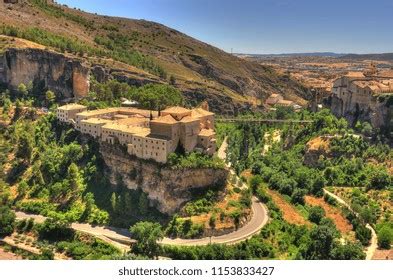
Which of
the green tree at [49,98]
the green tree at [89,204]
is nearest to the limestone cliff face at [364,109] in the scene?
the green tree at [89,204]

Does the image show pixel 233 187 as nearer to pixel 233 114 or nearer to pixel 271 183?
pixel 271 183

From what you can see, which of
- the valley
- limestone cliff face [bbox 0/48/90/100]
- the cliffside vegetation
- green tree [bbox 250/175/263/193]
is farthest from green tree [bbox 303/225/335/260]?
limestone cliff face [bbox 0/48/90/100]

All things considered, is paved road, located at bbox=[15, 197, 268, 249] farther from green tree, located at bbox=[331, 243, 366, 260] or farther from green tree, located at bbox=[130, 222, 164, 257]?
green tree, located at bbox=[331, 243, 366, 260]

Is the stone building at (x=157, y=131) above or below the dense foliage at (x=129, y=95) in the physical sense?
below

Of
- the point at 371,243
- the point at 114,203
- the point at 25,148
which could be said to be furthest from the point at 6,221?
the point at 371,243

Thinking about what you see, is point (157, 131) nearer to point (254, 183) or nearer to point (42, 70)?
point (254, 183)

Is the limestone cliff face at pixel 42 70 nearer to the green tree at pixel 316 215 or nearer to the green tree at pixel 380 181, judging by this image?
the green tree at pixel 316 215

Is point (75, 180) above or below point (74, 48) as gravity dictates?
below
